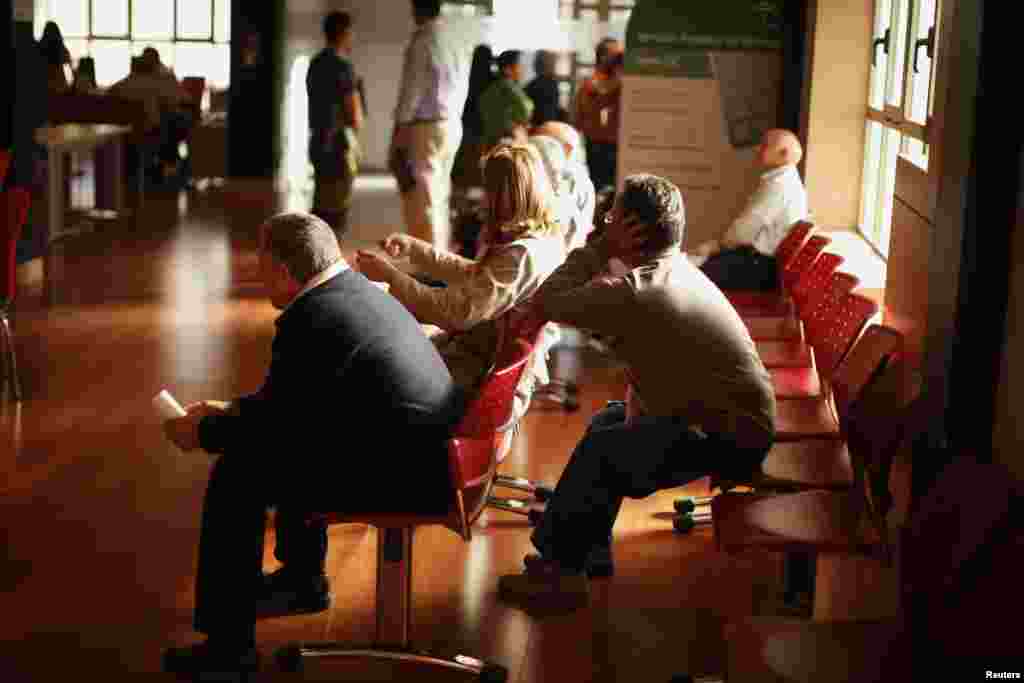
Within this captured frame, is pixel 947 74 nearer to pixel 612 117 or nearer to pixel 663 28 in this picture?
pixel 663 28

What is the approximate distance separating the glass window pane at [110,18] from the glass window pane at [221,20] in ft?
7.92

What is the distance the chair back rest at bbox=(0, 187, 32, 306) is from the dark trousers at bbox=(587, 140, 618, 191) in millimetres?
5075

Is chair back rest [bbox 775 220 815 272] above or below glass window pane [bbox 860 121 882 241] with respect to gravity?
below

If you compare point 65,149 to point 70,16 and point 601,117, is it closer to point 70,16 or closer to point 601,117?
point 70,16

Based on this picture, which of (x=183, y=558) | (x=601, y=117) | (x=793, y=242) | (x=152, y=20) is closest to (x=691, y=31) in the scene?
(x=601, y=117)

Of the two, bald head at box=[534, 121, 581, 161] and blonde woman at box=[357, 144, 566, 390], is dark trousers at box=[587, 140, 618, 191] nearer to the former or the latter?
bald head at box=[534, 121, 581, 161]

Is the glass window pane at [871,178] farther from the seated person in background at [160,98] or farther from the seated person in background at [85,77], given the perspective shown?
the seated person in background at [160,98]

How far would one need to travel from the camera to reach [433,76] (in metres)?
11.2

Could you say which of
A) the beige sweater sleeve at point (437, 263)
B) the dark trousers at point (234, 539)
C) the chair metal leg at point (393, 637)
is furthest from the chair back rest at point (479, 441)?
the beige sweater sleeve at point (437, 263)

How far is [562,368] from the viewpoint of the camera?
8.22 meters

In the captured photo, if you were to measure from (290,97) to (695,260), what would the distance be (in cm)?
1183

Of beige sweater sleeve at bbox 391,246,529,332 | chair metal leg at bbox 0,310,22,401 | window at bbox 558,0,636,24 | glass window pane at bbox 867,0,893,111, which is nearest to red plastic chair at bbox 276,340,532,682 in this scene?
beige sweater sleeve at bbox 391,246,529,332

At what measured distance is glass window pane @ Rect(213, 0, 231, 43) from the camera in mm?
16234

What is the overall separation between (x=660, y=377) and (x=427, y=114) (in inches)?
281
